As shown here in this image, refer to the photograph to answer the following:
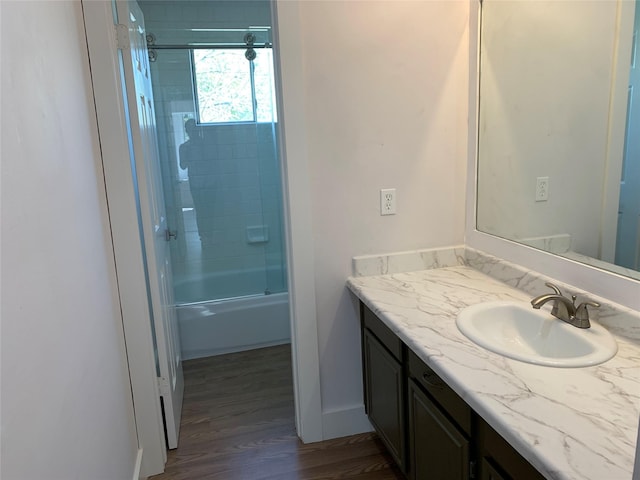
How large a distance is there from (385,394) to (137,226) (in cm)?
121

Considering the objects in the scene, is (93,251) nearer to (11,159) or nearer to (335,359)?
(11,159)

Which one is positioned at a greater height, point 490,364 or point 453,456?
point 490,364

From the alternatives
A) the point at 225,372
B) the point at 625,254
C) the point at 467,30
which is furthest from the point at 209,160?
the point at 625,254

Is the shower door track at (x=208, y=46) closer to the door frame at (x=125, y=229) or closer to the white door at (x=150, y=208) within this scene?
the white door at (x=150, y=208)

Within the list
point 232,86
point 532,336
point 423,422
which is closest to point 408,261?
point 532,336

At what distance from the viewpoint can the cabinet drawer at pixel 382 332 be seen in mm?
1651

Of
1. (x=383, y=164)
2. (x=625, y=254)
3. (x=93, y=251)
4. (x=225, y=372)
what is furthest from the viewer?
(x=225, y=372)

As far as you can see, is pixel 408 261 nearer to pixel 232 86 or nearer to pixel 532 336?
pixel 532 336

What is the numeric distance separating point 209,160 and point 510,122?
230 cm

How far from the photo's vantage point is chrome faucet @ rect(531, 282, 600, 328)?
1390mm

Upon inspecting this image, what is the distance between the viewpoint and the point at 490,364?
121 centimetres

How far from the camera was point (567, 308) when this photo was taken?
4.67 feet

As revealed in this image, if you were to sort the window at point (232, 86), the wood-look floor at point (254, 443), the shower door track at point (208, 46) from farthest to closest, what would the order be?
the window at point (232, 86) → the shower door track at point (208, 46) → the wood-look floor at point (254, 443)

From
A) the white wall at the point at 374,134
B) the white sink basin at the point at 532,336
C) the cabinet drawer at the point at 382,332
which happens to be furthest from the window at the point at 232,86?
the white sink basin at the point at 532,336
